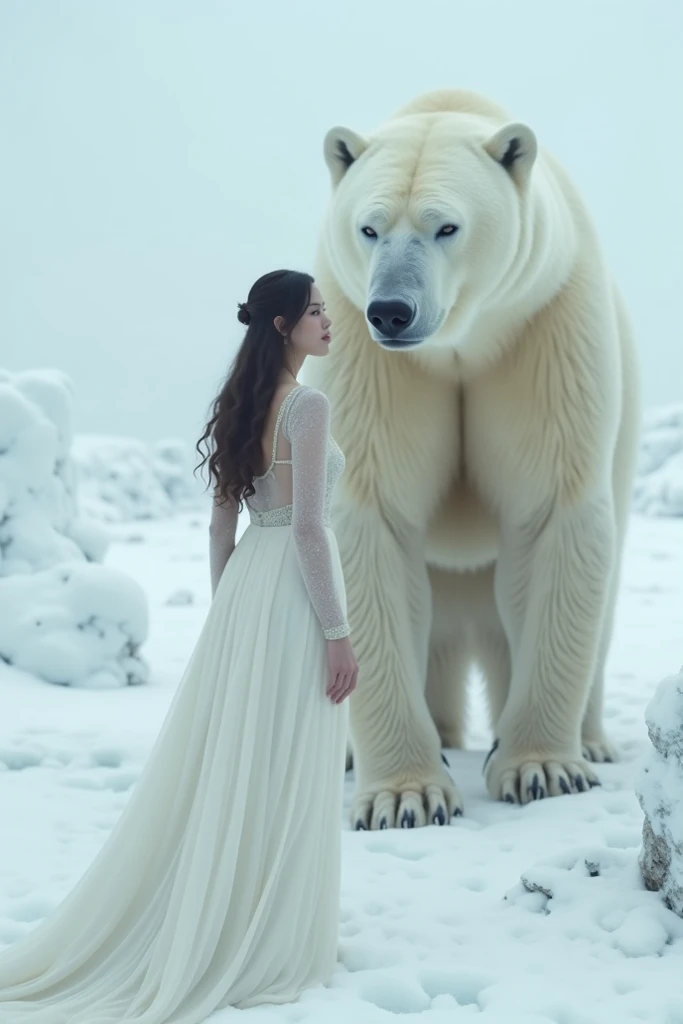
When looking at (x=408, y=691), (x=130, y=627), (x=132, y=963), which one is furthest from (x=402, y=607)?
(x=130, y=627)

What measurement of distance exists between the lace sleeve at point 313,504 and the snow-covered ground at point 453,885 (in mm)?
619

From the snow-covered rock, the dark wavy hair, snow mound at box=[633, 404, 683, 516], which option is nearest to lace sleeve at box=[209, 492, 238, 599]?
the dark wavy hair

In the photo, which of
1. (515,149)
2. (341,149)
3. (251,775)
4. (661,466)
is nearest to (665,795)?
(251,775)

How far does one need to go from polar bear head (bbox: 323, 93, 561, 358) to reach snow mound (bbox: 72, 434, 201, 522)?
44.7 feet

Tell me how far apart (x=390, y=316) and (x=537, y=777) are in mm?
Answer: 1415

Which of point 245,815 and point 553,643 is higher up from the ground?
point 553,643

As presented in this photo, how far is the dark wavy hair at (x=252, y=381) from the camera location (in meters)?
2.09

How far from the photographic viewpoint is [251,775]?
2014mm

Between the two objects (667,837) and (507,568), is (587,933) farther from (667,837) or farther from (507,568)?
(507,568)

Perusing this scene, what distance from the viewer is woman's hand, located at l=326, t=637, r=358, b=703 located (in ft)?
6.70

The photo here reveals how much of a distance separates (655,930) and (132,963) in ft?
3.00

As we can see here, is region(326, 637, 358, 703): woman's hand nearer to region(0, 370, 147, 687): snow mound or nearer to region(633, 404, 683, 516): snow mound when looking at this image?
region(0, 370, 147, 687): snow mound

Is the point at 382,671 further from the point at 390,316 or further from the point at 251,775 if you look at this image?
the point at 251,775

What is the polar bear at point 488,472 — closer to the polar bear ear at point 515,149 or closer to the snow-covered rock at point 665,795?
the polar bear ear at point 515,149
